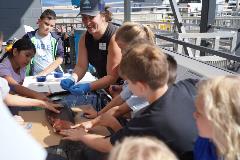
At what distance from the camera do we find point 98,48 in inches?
118

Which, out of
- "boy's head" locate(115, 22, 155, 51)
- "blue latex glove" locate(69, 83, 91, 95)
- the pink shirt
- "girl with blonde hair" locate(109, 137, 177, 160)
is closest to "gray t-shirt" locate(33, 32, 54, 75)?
the pink shirt

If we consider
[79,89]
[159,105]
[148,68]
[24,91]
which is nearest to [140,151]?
[159,105]

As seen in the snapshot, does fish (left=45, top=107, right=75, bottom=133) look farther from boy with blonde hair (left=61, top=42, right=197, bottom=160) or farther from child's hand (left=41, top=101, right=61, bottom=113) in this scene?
boy with blonde hair (left=61, top=42, right=197, bottom=160)

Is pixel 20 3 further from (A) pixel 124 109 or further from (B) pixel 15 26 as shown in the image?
(A) pixel 124 109

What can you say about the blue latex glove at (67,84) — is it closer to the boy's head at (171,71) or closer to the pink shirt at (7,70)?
the pink shirt at (7,70)

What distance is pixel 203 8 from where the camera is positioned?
5516 mm

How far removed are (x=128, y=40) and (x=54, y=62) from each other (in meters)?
1.90

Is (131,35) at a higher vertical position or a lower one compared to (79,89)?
higher

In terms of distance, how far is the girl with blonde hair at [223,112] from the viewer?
4.00 feet

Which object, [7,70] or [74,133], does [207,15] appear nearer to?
[7,70]

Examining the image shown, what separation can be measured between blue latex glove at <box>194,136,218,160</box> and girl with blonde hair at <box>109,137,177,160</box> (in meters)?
0.56

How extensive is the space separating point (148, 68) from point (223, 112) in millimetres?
519

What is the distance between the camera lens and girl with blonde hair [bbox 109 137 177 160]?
923 mm

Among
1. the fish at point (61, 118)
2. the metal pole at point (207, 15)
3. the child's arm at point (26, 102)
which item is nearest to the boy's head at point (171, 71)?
the fish at point (61, 118)
